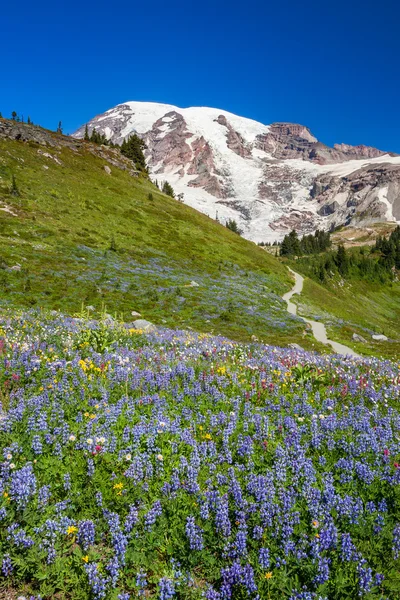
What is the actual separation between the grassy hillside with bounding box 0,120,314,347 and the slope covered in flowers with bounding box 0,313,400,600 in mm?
22237

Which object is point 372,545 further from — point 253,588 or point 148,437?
point 148,437

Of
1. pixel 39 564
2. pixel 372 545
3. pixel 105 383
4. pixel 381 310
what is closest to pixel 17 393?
pixel 105 383

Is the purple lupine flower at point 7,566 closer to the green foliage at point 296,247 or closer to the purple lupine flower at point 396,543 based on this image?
the purple lupine flower at point 396,543

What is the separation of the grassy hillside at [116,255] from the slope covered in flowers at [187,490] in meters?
22.2

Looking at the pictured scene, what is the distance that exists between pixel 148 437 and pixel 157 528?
188 centimetres

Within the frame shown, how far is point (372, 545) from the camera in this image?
4.83 metres

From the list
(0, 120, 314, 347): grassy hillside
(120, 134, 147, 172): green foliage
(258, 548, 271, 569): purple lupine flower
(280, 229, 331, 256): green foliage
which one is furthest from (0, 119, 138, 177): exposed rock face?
(280, 229, 331, 256): green foliage

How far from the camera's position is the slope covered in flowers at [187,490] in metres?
4.34

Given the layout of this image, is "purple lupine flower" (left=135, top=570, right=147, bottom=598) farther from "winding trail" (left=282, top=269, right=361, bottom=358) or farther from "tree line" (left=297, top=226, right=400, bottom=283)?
"tree line" (left=297, top=226, right=400, bottom=283)

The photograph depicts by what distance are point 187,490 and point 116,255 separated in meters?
50.9

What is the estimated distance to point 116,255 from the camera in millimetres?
53938

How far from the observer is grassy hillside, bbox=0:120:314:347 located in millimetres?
35000

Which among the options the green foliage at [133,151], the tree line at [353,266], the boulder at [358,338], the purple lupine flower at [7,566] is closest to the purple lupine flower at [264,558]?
the purple lupine flower at [7,566]

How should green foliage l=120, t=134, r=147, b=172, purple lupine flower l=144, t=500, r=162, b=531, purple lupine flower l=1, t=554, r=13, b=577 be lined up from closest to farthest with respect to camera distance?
purple lupine flower l=1, t=554, r=13, b=577, purple lupine flower l=144, t=500, r=162, b=531, green foliage l=120, t=134, r=147, b=172
